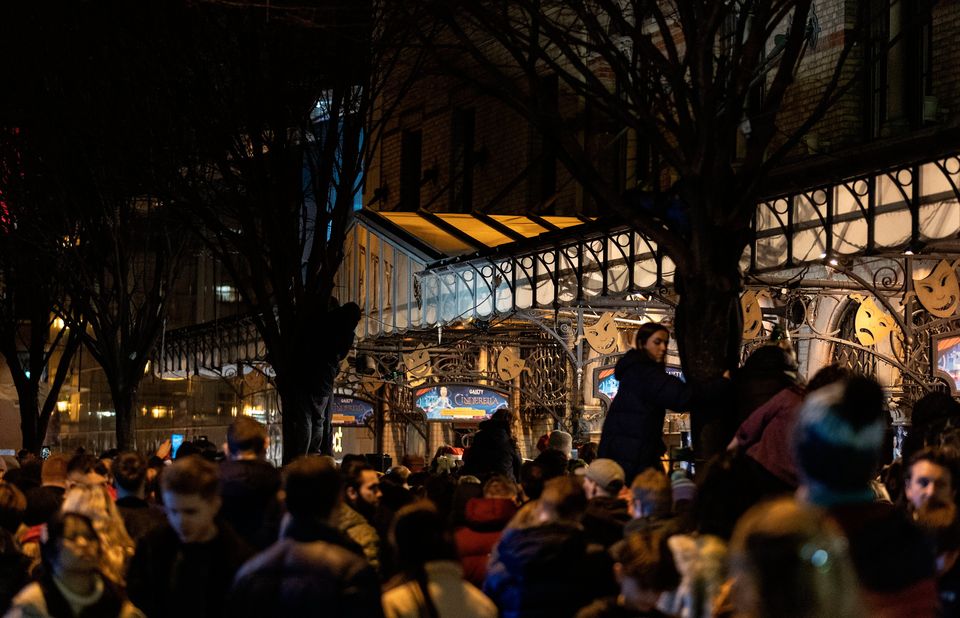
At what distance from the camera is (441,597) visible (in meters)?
5.31

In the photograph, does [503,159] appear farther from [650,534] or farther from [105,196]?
[650,534]

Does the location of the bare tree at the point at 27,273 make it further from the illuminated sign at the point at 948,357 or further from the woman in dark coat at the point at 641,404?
the woman in dark coat at the point at 641,404

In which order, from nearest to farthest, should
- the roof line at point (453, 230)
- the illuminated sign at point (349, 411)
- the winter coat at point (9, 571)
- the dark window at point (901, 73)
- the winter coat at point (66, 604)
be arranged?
the winter coat at point (66, 604), the winter coat at point (9, 571), the dark window at point (901, 73), the roof line at point (453, 230), the illuminated sign at point (349, 411)

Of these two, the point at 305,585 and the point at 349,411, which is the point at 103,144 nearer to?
the point at 349,411

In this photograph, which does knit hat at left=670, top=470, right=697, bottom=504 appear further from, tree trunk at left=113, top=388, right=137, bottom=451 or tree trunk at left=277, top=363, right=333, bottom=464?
tree trunk at left=113, top=388, right=137, bottom=451

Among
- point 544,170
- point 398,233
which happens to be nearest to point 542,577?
point 398,233

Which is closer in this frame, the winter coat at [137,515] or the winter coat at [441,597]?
the winter coat at [441,597]

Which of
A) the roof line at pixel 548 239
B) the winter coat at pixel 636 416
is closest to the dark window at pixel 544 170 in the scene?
the roof line at pixel 548 239

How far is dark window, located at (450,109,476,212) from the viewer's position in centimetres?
2903

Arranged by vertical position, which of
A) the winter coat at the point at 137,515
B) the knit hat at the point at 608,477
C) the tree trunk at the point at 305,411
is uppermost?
the tree trunk at the point at 305,411

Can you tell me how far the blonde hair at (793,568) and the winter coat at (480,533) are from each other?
14.1 feet

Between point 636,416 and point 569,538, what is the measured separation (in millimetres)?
3125

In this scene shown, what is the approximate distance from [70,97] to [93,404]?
107 ft

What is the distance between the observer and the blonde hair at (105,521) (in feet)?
20.9
